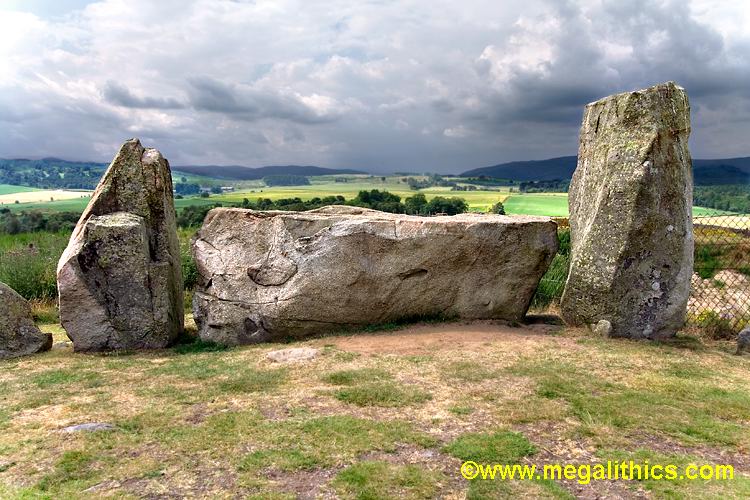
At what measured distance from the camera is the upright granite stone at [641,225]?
1020cm

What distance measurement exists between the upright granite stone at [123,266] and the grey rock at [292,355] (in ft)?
8.56

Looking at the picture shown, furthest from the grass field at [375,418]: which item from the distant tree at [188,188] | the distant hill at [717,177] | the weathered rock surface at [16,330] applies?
the distant tree at [188,188]

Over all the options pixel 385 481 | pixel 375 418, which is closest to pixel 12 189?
pixel 375 418

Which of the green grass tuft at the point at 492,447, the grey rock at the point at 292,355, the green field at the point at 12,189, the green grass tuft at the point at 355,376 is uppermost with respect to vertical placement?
the green field at the point at 12,189

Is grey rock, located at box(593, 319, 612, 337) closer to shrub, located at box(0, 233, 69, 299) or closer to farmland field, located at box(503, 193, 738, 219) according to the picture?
farmland field, located at box(503, 193, 738, 219)

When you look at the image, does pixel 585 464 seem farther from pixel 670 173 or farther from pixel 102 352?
pixel 102 352

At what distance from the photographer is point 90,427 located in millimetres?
6746

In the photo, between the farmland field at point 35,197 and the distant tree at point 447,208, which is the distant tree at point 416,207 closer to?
the distant tree at point 447,208

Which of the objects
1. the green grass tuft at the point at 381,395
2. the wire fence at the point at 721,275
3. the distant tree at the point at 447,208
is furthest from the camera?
the distant tree at the point at 447,208

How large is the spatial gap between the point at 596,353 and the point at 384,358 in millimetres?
3490
